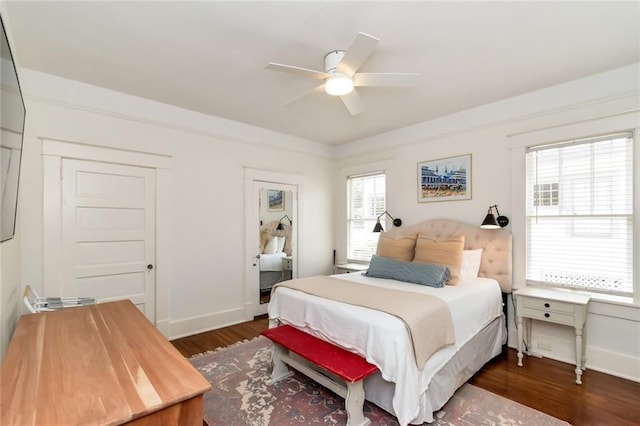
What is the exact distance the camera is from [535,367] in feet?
9.41

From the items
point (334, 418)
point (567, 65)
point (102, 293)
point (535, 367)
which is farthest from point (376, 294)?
point (102, 293)

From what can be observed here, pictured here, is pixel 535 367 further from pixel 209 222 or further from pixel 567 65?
pixel 209 222

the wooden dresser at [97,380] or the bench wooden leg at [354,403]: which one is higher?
the wooden dresser at [97,380]

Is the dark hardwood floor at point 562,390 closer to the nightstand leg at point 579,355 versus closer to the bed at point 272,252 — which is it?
the nightstand leg at point 579,355

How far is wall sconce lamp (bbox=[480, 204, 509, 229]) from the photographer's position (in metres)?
3.33

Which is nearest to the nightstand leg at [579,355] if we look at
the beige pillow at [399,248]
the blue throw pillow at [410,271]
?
the blue throw pillow at [410,271]

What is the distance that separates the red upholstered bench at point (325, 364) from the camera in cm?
196

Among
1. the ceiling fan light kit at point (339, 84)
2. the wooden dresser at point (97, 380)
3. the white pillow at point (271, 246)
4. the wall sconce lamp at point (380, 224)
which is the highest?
the ceiling fan light kit at point (339, 84)

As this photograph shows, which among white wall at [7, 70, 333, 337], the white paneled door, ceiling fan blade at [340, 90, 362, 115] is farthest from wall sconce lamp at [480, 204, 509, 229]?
the white paneled door

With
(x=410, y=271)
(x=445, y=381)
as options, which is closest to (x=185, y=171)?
(x=410, y=271)

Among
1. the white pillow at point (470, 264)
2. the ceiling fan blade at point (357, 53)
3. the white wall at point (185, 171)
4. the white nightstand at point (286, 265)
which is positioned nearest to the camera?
the ceiling fan blade at point (357, 53)

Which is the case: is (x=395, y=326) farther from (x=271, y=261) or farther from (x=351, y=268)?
(x=271, y=261)

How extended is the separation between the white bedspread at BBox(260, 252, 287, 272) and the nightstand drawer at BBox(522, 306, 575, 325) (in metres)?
3.08

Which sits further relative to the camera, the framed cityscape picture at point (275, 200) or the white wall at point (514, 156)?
the framed cityscape picture at point (275, 200)
